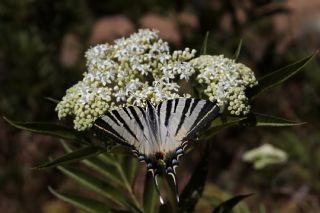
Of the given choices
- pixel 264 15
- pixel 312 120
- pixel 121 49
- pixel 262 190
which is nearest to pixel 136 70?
pixel 121 49

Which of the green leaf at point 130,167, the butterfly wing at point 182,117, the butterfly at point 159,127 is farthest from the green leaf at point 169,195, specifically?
the green leaf at point 130,167

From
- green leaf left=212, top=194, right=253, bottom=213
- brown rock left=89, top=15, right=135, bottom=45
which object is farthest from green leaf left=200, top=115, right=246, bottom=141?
brown rock left=89, top=15, right=135, bottom=45

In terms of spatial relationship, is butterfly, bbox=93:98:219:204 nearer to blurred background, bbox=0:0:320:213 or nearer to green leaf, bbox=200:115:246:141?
green leaf, bbox=200:115:246:141

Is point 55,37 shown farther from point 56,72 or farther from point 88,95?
point 88,95

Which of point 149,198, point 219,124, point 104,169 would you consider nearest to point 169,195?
point 149,198

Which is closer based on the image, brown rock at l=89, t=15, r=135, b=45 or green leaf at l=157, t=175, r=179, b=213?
green leaf at l=157, t=175, r=179, b=213

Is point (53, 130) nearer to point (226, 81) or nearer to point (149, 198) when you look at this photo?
point (149, 198)

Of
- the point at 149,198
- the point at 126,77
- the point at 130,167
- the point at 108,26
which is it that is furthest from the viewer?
the point at 108,26
